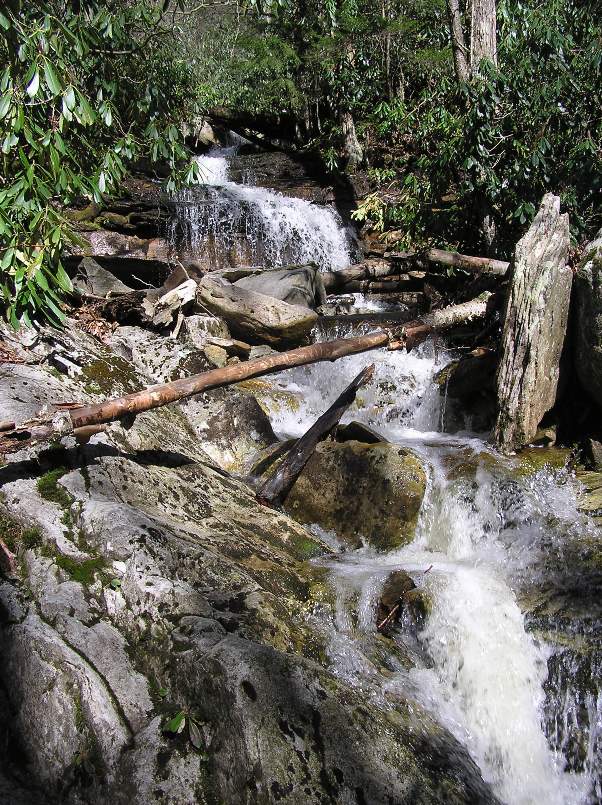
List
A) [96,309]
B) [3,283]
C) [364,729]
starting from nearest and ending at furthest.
Result: [364,729] → [3,283] → [96,309]

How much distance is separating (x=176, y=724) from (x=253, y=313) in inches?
259

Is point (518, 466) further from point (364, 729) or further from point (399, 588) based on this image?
point (364, 729)

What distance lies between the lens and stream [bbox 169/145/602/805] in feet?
11.9

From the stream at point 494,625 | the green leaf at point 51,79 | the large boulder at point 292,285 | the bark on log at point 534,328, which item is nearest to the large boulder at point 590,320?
the bark on log at point 534,328

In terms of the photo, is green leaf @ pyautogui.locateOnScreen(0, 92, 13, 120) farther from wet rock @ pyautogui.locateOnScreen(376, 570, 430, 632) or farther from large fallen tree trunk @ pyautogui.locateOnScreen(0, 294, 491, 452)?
wet rock @ pyautogui.locateOnScreen(376, 570, 430, 632)

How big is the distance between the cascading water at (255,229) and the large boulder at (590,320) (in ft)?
26.7

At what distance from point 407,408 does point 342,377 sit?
1.18m

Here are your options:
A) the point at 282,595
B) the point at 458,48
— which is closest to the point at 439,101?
the point at 458,48

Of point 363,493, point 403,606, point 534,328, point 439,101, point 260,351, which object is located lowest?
point 403,606

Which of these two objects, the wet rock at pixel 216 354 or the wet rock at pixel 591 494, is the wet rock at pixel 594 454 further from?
the wet rock at pixel 216 354

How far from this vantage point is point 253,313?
850 centimetres

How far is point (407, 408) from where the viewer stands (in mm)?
7703

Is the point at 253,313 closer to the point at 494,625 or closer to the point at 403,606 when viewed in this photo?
the point at 403,606

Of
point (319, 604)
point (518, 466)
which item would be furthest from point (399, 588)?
point (518, 466)
